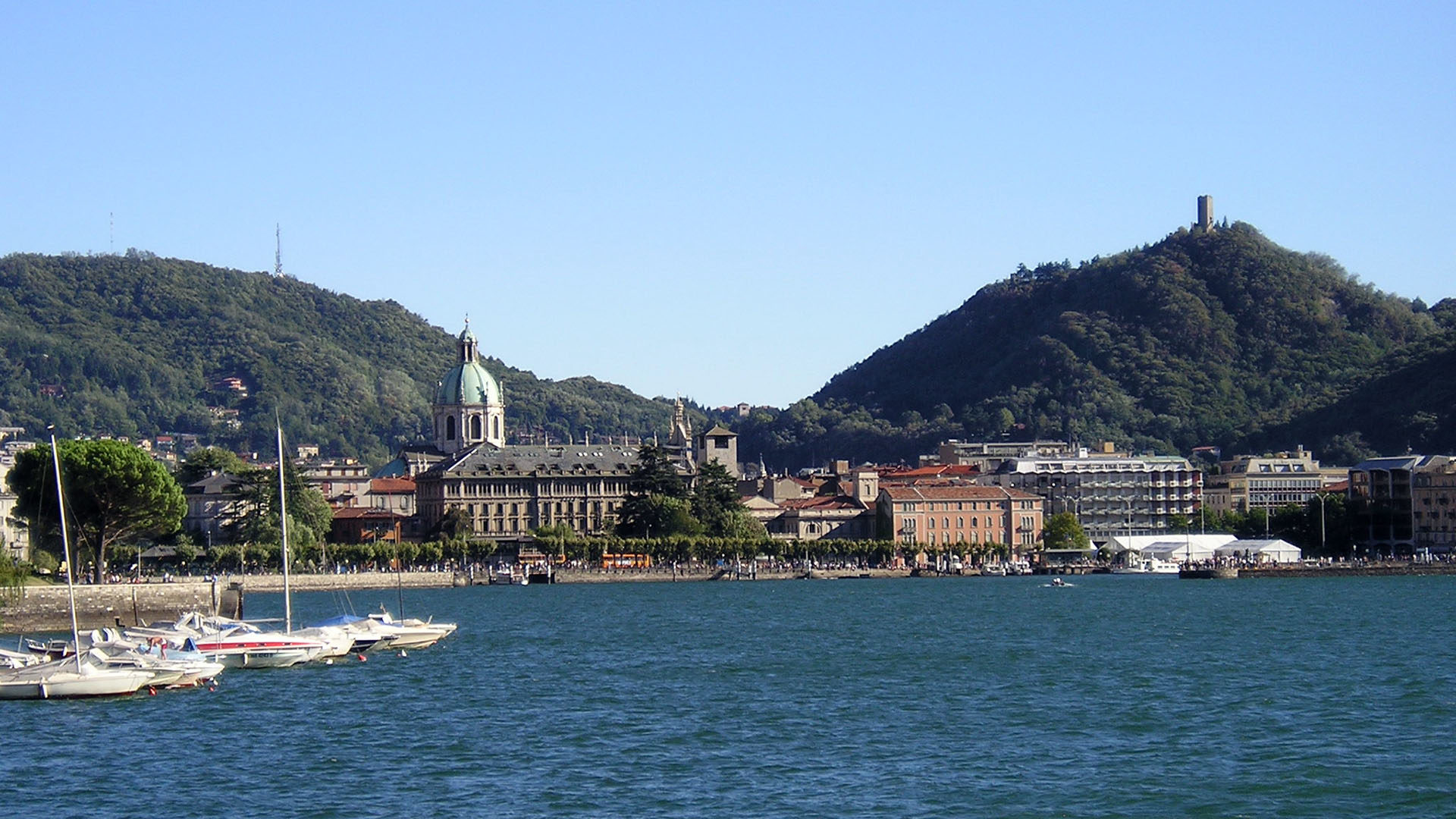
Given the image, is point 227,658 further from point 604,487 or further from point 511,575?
point 604,487

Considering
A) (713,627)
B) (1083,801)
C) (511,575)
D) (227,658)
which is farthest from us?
(511,575)

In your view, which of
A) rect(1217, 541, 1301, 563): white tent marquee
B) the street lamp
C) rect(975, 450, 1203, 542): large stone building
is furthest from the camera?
rect(975, 450, 1203, 542): large stone building

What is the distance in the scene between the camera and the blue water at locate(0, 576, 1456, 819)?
33281 mm

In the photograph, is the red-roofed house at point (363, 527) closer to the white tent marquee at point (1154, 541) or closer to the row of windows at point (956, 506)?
the row of windows at point (956, 506)

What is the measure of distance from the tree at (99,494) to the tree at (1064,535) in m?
75.2

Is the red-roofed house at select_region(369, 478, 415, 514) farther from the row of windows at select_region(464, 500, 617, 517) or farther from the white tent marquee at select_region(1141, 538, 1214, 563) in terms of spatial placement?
the white tent marquee at select_region(1141, 538, 1214, 563)

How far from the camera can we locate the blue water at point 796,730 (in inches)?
1310

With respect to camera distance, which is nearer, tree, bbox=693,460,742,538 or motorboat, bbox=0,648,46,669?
motorboat, bbox=0,648,46,669

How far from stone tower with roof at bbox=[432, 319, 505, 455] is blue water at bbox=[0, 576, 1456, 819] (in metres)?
91.4

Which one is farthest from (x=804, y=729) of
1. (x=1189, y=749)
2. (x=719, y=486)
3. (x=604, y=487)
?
(x=604, y=487)

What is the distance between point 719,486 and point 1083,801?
103204 millimetres

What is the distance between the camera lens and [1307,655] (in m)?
58.5

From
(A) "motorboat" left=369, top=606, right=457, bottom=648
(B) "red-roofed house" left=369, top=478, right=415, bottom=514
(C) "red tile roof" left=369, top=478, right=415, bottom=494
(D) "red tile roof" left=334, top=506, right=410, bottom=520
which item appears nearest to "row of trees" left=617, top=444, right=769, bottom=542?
(D) "red tile roof" left=334, top=506, right=410, bottom=520

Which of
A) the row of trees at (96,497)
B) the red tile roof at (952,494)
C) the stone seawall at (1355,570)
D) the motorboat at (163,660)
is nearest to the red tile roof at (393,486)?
the red tile roof at (952,494)
